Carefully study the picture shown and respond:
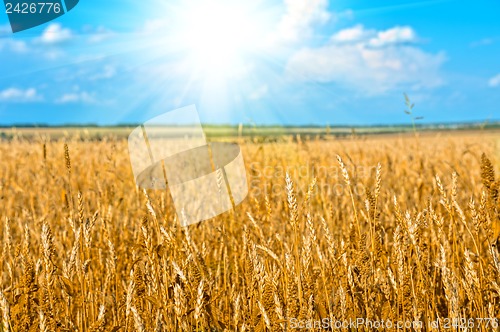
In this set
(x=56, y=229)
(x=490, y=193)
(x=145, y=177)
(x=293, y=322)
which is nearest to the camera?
(x=293, y=322)

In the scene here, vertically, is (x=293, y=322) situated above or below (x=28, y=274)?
below

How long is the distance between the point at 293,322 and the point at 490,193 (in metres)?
1.30

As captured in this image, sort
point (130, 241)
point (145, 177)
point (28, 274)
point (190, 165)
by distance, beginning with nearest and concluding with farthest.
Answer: point (28, 274) → point (130, 241) → point (145, 177) → point (190, 165)

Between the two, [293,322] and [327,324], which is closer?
[293,322]

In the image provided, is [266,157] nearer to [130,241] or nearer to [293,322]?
[130,241]

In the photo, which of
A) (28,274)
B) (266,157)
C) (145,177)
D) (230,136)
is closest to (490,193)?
(28,274)

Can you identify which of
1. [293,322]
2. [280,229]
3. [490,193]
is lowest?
[280,229]

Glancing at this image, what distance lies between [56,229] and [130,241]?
0.89 metres

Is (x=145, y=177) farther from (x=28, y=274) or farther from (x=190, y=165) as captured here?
(x=28, y=274)

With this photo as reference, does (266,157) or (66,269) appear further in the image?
(266,157)

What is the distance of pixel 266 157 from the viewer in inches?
244

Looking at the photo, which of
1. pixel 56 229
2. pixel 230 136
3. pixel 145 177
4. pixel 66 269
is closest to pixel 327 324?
pixel 66 269

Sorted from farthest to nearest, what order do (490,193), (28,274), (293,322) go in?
(490,193)
(28,274)
(293,322)

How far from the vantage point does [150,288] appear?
63.9 inches
